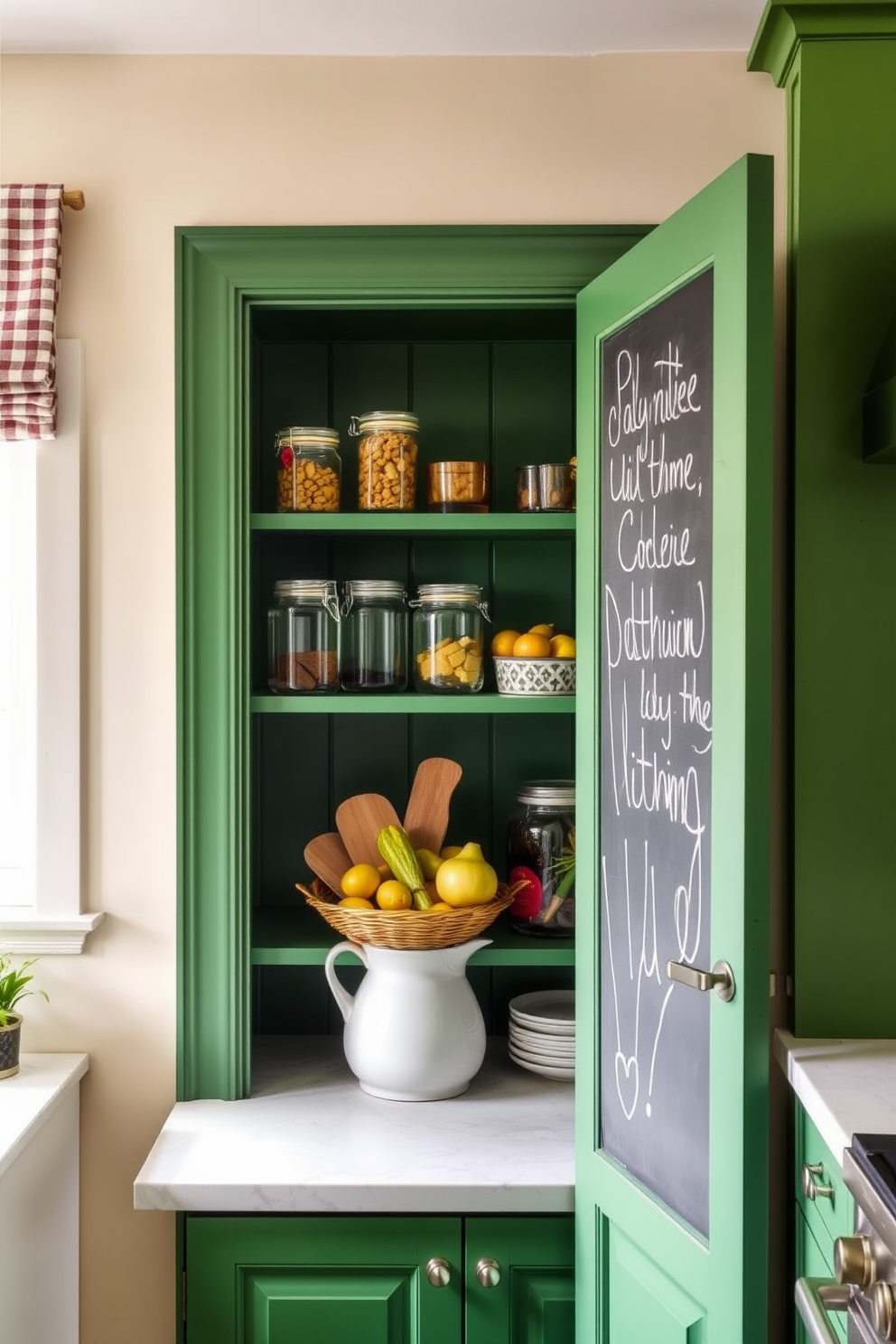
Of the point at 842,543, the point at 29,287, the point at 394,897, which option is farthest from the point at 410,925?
the point at 29,287

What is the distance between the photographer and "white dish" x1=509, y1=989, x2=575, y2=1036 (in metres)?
2.04

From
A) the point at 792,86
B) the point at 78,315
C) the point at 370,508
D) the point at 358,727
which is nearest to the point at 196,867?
the point at 358,727

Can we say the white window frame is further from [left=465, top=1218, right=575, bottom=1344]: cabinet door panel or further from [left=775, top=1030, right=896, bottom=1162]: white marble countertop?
[left=775, top=1030, right=896, bottom=1162]: white marble countertop

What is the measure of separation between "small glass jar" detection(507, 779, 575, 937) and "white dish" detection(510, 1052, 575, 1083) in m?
0.25

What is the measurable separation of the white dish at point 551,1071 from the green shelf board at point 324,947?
0.65ft

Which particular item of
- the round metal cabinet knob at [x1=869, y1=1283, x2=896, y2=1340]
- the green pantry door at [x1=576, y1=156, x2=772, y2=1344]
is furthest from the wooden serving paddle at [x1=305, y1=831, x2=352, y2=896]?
the round metal cabinet knob at [x1=869, y1=1283, x2=896, y2=1340]

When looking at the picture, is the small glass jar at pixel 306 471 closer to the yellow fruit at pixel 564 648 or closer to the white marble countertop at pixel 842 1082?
the yellow fruit at pixel 564 648

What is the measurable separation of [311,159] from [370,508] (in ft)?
2.01

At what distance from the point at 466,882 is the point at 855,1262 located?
0.91 meters

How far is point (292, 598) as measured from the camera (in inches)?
80.4

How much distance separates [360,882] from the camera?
1.95 m

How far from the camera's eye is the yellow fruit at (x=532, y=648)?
195 cm

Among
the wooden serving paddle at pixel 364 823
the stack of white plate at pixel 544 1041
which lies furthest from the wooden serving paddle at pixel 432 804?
the stack of white plate at pixel 544 1041

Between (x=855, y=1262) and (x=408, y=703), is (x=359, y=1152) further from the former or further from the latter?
(x=855, y=1262)
